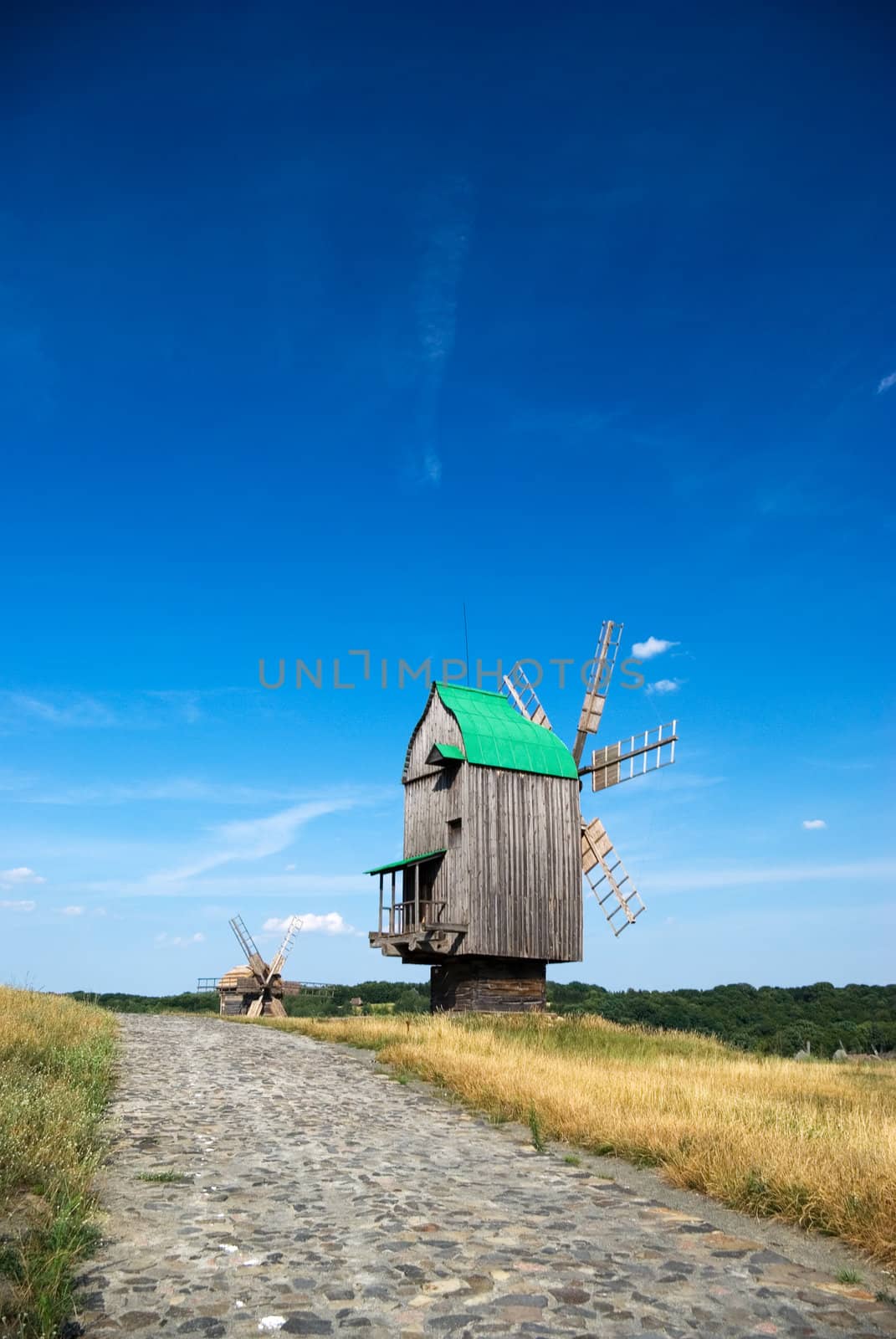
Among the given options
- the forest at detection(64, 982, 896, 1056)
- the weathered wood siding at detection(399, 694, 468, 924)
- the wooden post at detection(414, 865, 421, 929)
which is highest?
the weathered wood siding at detection(399, 694, 468, 924)

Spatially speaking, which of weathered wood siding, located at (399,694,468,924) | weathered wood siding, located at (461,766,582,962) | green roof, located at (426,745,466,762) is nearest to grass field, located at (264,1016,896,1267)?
weathered wood siding, located at (461,766,582,962)

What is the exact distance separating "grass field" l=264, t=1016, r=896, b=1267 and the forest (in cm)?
1061

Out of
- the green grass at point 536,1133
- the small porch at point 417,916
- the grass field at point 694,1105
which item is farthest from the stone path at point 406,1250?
the small porch at point 417,916

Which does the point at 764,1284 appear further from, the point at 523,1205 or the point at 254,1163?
the point at 254,1163

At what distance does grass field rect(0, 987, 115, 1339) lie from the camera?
5.09m

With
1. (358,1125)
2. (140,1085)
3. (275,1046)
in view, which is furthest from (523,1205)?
(275,1046)

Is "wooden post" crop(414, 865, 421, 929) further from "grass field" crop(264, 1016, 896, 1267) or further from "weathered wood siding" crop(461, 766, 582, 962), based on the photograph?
"grass field" crop(264, 1016, 896, 1267)

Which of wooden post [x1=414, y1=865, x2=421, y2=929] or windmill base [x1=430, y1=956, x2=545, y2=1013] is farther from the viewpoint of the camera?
windmill base [x1=430, y1=956, x2=545, y2=1013]

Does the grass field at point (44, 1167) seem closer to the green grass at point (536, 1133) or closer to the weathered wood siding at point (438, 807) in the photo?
the green grass at point (536, 1133)

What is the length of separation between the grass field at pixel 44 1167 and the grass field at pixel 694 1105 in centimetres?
507

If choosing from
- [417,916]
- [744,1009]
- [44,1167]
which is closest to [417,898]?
[417,916]

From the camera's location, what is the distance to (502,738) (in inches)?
1062

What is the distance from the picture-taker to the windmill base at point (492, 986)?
26297 mm

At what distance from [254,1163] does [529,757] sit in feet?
61.7
